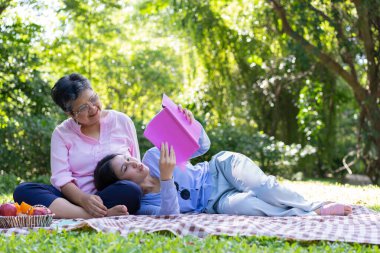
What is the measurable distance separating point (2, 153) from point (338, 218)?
24.4 feet

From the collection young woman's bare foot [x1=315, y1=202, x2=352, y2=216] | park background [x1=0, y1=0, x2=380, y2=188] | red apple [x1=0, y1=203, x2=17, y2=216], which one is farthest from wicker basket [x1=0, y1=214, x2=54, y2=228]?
park background [x1=0, y1=0, x2=380, y2=188]

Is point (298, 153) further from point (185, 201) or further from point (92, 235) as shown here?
point (92, 235)

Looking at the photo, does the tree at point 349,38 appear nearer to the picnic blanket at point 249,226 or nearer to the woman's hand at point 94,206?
the picnic blanket at point 249,226

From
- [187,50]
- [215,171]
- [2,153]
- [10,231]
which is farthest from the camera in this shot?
[187,50]

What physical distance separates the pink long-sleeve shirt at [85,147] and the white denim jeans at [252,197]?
0.76 meters

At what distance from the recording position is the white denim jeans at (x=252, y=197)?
4969mm

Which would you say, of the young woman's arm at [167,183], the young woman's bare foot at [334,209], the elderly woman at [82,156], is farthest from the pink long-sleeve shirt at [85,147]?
the young woman's bare foot at [334,209]

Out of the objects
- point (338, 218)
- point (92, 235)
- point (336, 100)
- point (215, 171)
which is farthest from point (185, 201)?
point (336, 100)

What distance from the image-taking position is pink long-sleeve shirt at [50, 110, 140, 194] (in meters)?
5.22

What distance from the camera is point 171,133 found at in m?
4.69

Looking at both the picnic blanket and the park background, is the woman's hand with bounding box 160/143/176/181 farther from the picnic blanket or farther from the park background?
the park background

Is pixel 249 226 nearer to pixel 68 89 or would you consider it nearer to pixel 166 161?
pixel 166 161

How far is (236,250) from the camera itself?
332 cm

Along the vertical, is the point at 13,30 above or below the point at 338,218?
above
